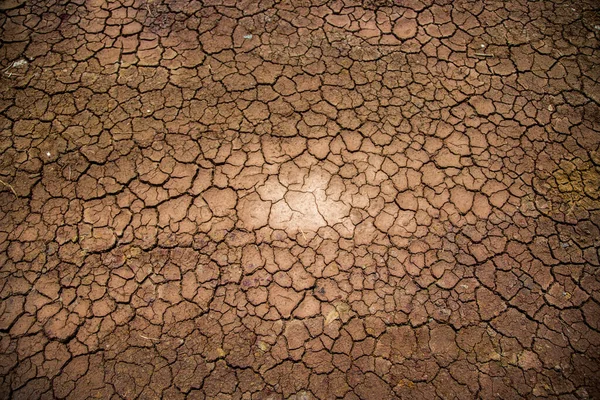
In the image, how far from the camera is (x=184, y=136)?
3043 mm

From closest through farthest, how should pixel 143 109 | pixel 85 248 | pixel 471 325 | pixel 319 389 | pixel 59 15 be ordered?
pixel 319 389 < pixel 471 325 < pixel 85 248 < pixel 143 109 < pixel 59 15

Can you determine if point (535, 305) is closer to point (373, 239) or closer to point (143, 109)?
point (373, 239)

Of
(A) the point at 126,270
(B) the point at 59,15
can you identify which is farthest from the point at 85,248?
(B) the point at 59,15

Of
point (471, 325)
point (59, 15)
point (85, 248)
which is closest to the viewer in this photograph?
point (471, 325)

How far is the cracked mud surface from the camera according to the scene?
95.3 inches

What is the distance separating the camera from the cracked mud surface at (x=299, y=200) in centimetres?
242

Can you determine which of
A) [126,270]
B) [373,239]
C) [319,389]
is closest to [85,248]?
[126,270]

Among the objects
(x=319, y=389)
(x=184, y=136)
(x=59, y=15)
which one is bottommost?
(x=319, y=389)

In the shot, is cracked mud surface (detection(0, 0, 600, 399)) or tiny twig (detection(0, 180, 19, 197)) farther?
tiny twig (detection(0, 180, 19, 197))

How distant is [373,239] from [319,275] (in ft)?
1.67

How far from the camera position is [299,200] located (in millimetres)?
2867

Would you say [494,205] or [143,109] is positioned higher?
[143,109]

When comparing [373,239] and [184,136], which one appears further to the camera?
[184,136]

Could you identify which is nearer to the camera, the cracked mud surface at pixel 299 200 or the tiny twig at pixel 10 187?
the cracked mud surface at pixel 299 200
